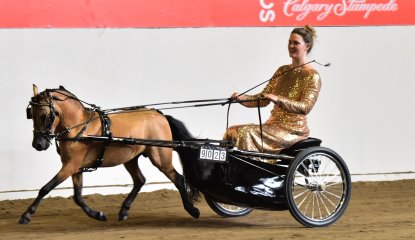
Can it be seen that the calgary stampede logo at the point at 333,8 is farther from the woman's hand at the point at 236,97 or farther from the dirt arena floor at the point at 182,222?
the woman's hand at the point at 236,97

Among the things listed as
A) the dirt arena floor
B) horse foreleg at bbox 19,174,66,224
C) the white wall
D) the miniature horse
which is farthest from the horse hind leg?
the white wall

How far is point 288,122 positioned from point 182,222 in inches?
43.6

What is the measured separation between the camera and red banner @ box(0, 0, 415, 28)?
729cm

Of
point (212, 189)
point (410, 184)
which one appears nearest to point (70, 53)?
point (212, 189)

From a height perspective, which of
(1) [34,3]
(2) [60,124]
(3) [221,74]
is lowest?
(2) [60,124]

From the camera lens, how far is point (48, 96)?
18.6ft

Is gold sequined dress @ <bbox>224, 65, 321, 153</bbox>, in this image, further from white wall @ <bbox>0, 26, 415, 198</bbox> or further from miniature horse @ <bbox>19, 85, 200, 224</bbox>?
white wall @ <bbox>0, 26, 415, 198</bbox>

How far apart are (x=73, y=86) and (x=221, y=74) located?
1474mm

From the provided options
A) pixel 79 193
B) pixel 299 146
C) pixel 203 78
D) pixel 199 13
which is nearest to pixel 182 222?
pixel 79 193

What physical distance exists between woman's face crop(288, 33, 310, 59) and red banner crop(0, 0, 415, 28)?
6.47ft

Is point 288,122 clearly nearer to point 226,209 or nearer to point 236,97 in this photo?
point 236,97

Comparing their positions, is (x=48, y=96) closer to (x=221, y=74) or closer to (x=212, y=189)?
(x=212, y=189)

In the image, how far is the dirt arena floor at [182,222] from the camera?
5.58 metres

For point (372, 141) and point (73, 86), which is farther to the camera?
point (372, 141)
